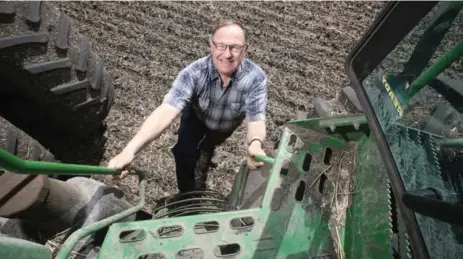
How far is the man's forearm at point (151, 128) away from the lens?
6.88 ft

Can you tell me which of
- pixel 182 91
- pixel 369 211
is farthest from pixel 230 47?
pixel 369 211

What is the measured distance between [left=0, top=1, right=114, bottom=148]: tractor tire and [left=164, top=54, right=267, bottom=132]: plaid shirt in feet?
1.49

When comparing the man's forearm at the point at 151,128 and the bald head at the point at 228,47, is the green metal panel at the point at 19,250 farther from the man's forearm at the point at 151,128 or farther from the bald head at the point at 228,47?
the bald head at the point at 228,47

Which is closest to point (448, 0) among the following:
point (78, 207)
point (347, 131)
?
point (347, 131)

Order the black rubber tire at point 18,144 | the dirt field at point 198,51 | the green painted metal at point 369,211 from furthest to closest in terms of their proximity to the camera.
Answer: the dirt field at point 198,51
the black rubber tire at point 18,144
the green painted metal at point 369,211

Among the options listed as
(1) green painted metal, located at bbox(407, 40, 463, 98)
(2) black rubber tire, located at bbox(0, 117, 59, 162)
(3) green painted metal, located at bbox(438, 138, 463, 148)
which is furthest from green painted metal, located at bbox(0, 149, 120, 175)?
(3) green painted metal, located at bbox(438, 138, 463, 148)

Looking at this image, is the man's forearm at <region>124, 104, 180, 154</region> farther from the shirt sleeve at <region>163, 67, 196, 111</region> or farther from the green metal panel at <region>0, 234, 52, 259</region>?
the green metal panel at <region>0, 234, 52, 259</region>

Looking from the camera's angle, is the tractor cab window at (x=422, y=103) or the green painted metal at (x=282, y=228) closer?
the tractor cab window at (x=422, y=103)

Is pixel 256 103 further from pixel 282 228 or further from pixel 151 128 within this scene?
pixel 282 228

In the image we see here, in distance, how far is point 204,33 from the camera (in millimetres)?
3564

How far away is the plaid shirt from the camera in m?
2.29

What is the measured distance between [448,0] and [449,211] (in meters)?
0.50

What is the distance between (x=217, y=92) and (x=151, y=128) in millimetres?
363

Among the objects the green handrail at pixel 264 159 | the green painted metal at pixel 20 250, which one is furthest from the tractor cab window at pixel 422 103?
the green painted metal at pixel 20 250
